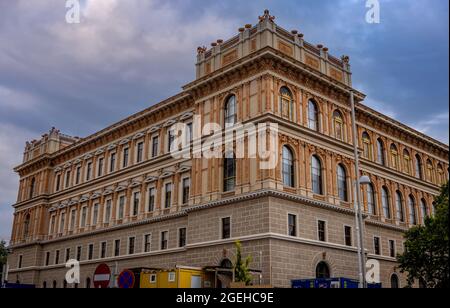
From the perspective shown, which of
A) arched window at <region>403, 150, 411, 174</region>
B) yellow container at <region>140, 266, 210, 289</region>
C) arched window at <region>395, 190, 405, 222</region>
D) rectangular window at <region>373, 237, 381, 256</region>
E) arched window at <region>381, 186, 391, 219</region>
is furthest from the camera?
arched window at <region>403, 150, 411, 174</region>

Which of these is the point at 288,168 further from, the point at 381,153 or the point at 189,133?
the point at 381,153

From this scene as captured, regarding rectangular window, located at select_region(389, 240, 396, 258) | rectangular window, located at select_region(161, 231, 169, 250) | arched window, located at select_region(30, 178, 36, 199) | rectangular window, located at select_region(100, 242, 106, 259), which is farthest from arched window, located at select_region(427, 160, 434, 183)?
arched window, located at select_region(30, 178, 36, 199)

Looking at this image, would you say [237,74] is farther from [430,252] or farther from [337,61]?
[430,252]

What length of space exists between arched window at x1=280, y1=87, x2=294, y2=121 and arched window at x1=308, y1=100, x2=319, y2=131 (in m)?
2.60

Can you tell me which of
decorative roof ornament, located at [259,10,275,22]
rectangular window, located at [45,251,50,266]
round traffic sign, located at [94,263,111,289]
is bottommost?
round traffic sign, located at [94,263,111,289]

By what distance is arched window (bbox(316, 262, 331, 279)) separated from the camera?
37.1 meters

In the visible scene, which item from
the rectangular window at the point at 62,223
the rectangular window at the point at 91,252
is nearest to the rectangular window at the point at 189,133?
the rectangular window at the point at 91,252

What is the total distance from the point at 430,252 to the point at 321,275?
29.8ft

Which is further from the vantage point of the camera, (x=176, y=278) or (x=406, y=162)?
(x=406, y=162)

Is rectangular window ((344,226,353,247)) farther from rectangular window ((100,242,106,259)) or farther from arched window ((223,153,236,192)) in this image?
rectangular window ((100,242,106,259))

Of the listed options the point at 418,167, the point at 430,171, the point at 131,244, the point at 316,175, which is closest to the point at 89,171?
the point at 131,244

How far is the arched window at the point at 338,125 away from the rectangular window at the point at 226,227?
43.0 feet

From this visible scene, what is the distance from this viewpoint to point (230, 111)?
133 feet

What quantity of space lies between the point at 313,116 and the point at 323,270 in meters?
12.9
